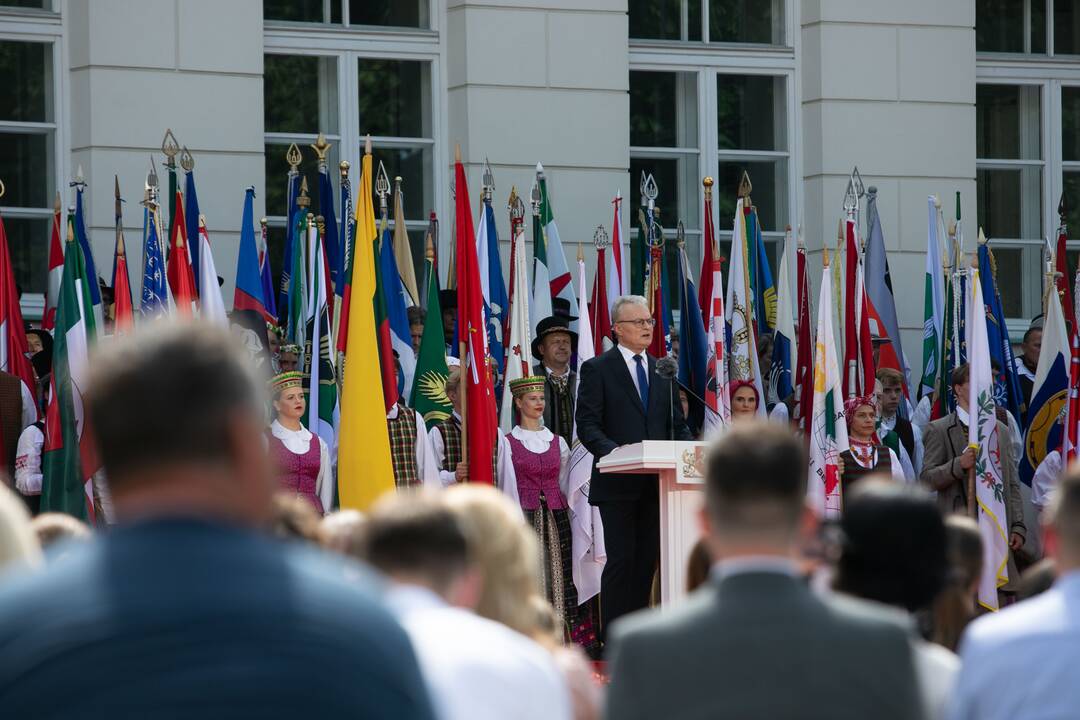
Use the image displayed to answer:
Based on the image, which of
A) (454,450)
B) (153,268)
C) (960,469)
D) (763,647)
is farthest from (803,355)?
(763,647)

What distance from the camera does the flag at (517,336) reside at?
11.0 m

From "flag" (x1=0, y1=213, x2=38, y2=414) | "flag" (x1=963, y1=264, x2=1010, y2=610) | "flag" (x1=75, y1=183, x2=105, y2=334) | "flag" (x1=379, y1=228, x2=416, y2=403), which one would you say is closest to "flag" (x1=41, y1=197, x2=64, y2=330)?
"flag" (x1=75, y1=183, x2=105, y2=334)

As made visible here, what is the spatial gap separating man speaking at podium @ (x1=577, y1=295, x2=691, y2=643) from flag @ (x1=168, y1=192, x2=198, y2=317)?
2.63 meters

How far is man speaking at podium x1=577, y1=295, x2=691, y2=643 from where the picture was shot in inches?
363

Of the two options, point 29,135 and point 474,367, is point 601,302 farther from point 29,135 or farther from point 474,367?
point 29,135

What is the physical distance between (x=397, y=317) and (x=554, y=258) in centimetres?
153

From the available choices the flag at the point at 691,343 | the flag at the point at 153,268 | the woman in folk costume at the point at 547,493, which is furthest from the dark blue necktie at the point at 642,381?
the flag at the point at 153,268

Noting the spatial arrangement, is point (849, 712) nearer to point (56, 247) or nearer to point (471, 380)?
point (471, 380)

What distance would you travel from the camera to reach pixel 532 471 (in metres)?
10.4

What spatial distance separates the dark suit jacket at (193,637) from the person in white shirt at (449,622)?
93cm

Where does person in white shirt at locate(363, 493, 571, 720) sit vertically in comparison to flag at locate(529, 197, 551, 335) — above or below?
below

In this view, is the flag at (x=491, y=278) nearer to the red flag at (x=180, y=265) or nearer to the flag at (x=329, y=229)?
the flag at (x=329, y=229)

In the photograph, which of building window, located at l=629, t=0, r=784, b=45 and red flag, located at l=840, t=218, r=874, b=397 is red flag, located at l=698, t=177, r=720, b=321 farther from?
building window, located at l=629, t=0, r=784, b=45

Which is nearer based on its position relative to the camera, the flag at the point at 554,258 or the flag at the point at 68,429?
the flag at the point at 68,429
